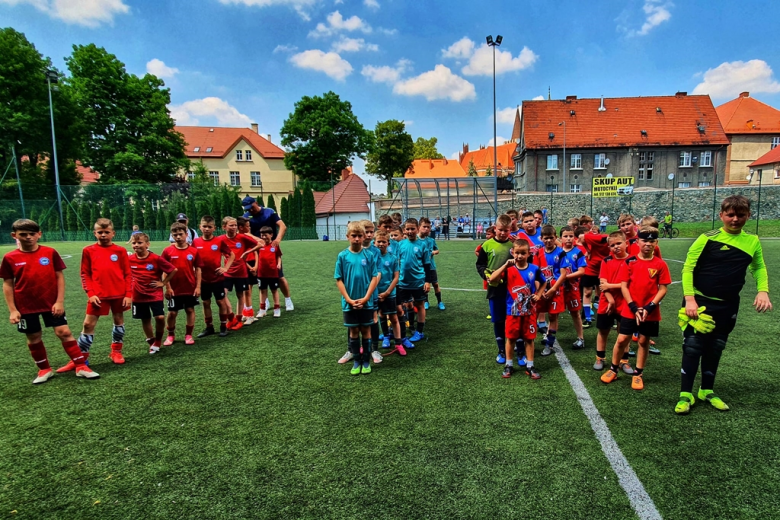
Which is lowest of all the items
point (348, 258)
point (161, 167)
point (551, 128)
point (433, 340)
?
point (433, 340)

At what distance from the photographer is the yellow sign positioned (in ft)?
95.6

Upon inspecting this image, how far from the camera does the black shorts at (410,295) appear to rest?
19.8 feet

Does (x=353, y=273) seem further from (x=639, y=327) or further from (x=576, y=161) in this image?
(x=576, y=161)

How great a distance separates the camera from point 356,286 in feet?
15.5

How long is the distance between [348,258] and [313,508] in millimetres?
2716

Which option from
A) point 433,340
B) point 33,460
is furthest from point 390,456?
point 433,340

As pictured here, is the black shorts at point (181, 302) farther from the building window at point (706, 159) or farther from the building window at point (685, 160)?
the building window at point (706, 159)

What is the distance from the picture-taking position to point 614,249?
179 inches

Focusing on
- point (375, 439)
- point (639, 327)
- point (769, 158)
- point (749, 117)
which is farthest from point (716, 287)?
point (749, 117)

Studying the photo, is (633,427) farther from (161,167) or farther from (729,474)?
(161,167)

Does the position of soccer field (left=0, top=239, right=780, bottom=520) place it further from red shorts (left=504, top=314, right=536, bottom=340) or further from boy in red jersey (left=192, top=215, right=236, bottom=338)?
boy in red jersey (left=192, top=215, right=236, bottom=338)

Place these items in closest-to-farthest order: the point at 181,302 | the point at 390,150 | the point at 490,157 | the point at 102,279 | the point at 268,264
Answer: the point at 102,279
the point at 181,302
the point at 268,264
the point at 390,150
the point at 490,157

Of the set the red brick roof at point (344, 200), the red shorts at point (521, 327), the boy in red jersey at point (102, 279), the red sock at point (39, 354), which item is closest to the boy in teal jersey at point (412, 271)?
the red shorts at point (521, 327)

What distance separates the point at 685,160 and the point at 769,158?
1489 centimetres
